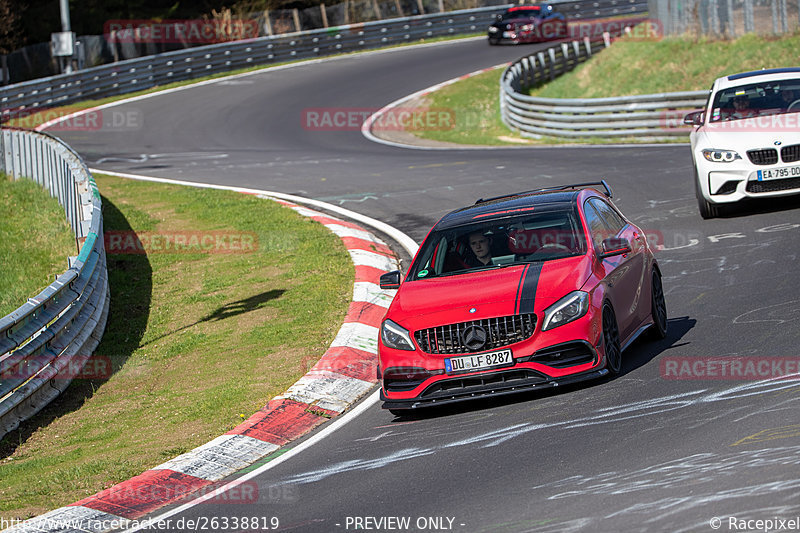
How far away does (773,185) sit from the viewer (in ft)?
45.0

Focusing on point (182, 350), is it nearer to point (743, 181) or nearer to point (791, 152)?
point (743, 181)

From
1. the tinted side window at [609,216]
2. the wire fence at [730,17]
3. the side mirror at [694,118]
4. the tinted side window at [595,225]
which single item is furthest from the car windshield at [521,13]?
the tinted side window at [595,225]

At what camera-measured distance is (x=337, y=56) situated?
156 feet

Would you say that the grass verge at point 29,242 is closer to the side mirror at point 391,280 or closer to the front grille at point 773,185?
the side mirror at point 391,280

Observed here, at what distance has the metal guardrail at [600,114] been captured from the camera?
24.8m

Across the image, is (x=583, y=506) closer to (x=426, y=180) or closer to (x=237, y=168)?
(x=426, y=180)

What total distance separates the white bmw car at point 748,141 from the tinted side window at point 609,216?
4.50m

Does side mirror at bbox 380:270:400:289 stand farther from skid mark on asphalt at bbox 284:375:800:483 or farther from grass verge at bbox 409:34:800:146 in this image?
grass verge at bbox 409:34:800:146

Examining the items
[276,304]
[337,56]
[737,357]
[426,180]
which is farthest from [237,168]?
[337,56]

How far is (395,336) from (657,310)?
2623 mm

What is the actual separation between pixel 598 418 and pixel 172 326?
613cm

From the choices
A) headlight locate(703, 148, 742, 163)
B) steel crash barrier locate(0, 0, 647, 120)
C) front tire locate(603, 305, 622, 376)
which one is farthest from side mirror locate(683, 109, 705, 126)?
steel crash barrier locate(0, 0, 647, 120)

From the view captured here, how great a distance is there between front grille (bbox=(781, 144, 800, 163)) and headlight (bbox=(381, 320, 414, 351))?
24.0 feet

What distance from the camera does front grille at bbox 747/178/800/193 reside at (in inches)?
537
